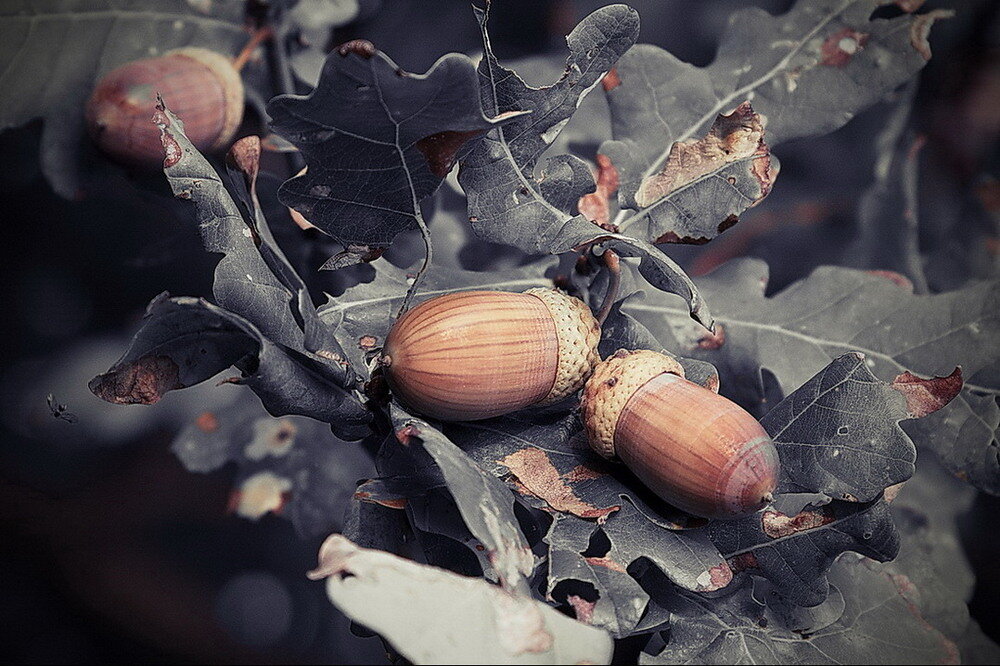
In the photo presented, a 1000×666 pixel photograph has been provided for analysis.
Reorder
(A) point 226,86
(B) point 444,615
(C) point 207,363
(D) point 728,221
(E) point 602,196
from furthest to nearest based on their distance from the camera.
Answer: (A) point 226,86 < (E) point 602,196 < (D) point 728,221 < (C) point 207,363 < (B) point 444,615

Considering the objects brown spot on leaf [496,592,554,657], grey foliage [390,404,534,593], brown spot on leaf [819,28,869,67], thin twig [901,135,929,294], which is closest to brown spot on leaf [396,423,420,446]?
grey foliage [390,404,534,593]

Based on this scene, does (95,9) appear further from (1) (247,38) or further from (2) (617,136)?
(2) (617,136)

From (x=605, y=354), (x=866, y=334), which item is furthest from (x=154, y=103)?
(x=866, y=334)

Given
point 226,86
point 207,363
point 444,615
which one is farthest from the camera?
point 226,86

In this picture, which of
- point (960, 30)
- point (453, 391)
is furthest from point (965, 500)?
point (453, 391)

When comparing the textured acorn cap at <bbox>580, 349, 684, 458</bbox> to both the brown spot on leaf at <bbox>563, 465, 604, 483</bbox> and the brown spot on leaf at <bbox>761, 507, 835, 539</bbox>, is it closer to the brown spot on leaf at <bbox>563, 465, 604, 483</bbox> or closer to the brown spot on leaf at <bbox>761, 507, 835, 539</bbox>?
the brown spot on leaf at <bbox>563, 465, 604, 483</bbox>

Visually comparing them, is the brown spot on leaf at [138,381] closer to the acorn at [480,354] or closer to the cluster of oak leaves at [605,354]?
the cluster of oak leaves at [605,354]

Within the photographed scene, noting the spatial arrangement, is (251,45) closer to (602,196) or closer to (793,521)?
(602,196)

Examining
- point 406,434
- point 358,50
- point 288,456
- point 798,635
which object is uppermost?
point 358,50
